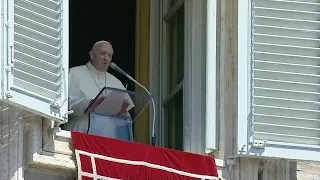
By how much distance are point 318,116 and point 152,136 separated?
1.09m

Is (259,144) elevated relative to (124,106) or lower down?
lower down

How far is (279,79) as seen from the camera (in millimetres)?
15016

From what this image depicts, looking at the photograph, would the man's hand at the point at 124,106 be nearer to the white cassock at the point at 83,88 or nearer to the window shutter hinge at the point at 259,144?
the white cassock at the point at 83,88

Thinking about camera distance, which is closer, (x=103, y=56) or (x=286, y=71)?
(x=286, y=71)

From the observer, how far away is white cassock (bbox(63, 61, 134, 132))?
49.7 ft

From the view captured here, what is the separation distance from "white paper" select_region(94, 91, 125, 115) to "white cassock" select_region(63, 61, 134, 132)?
0.06 metres

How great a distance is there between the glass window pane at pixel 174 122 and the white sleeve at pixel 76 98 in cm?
66

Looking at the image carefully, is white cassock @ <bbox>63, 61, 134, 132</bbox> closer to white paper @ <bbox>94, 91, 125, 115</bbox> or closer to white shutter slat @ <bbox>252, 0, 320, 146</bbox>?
white paper @ <bbox>94, 91, 125, 115</bbox>

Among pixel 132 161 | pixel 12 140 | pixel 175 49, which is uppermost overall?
pixel 175 49

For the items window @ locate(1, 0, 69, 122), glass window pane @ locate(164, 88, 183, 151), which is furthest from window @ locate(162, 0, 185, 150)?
window @ locate(1, 0, 69, 122)

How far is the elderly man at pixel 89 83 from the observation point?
15164 millimetres

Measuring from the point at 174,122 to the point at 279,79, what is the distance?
106 centimetres

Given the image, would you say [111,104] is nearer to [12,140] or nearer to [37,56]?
[37,56]

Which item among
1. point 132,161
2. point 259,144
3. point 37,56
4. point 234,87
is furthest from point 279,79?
point 37,56
